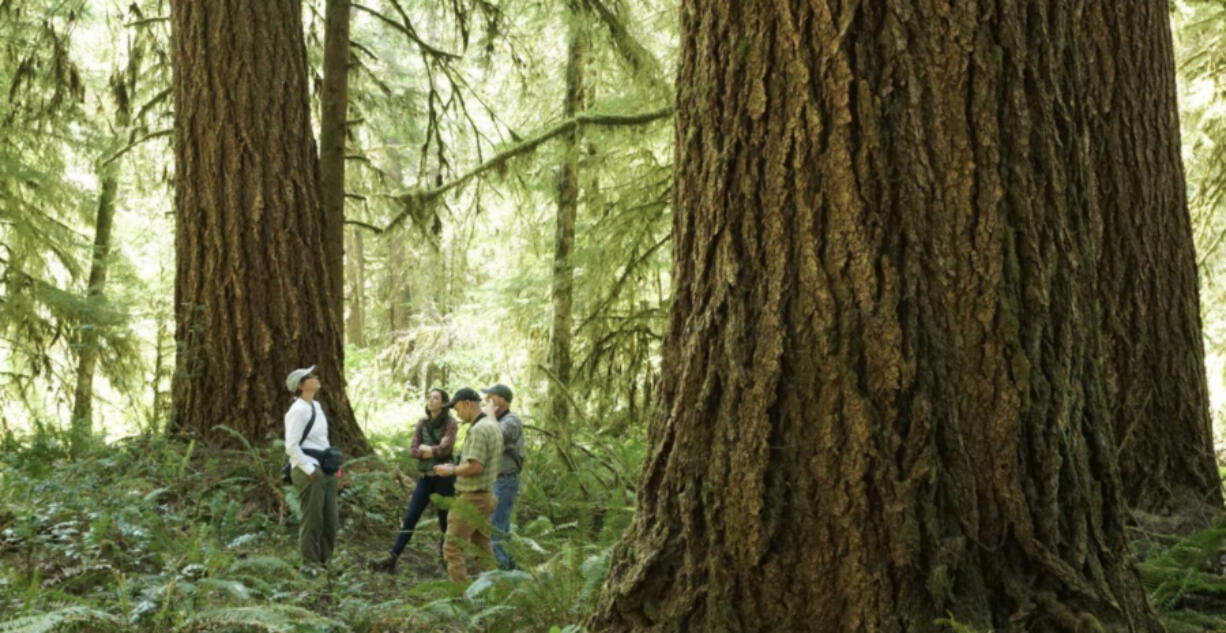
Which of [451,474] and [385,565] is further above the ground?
[451,474]

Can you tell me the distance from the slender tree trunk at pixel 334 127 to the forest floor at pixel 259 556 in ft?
7.49

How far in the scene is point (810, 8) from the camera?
12.5 feet

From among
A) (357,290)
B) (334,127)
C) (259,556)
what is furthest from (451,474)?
(357,290)

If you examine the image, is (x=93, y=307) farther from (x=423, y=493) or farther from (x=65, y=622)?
(x=65, y=622)

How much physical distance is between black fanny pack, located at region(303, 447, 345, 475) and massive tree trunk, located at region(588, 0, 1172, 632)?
4.17m

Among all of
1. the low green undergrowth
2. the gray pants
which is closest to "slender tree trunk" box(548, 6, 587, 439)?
the low green undergrowth

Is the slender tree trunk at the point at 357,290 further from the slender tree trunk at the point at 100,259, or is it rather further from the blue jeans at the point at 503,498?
the blue jeans at the point at 503,498

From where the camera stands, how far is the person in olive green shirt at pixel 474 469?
7.41 m

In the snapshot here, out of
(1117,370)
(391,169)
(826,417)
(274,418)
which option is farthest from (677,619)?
(391,169)

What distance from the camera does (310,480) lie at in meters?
7.42

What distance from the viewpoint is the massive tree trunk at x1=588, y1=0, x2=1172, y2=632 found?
3.69 metres

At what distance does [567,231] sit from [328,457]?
24.2ft

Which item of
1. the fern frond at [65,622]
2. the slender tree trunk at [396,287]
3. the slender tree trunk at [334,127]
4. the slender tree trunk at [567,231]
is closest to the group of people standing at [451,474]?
the fern frond at [65,622]

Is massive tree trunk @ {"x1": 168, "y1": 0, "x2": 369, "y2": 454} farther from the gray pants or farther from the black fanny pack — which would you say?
the gray pants
